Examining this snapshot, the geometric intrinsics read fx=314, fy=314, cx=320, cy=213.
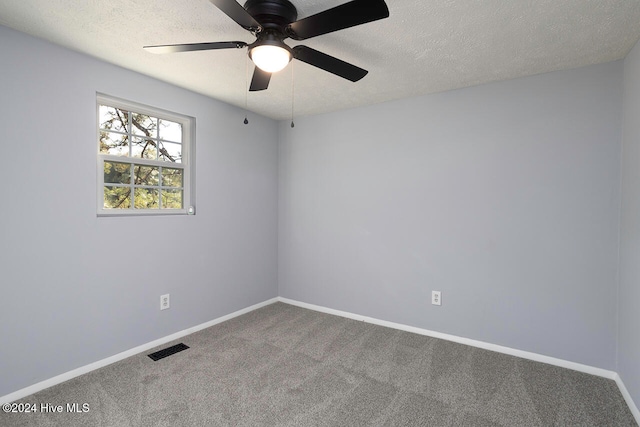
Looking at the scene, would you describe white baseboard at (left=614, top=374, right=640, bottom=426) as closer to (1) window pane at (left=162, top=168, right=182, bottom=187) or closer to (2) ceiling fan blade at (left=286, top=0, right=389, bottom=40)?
(2) ceiling fan blade at (left=286, top=0, right=389, bottom=40)

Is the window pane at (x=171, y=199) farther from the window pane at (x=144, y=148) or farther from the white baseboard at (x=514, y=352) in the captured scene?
the white baseboard at (x=514, y=352)

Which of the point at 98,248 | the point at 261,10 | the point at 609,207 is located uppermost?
the point at 261,10

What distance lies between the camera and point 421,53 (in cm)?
222

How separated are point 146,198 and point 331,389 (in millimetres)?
2201

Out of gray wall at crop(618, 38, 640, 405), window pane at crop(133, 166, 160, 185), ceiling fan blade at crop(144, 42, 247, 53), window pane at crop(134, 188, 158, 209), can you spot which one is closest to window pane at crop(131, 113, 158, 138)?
window pane at crop(133, 166, 160, 185)

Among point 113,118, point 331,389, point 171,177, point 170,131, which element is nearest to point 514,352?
point 331,389

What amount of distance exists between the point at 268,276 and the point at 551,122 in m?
3.27

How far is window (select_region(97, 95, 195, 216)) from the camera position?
252 cm

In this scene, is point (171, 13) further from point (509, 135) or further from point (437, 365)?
point (437, 365)

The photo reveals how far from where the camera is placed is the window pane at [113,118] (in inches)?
98.8

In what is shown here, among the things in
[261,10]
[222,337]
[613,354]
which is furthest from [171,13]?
[613,354]

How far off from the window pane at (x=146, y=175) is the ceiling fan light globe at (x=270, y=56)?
1.68 m

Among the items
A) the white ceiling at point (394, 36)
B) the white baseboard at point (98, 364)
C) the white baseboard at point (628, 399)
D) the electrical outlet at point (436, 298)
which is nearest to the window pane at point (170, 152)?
the white ceiling at point (394, 36)

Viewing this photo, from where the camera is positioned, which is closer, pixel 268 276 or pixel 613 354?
pixel 613 354
